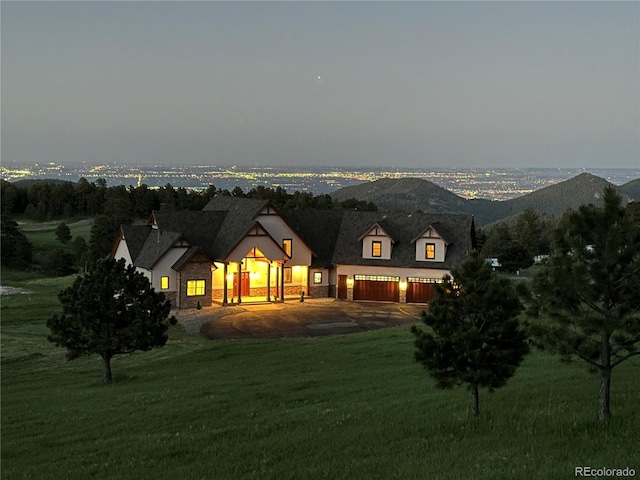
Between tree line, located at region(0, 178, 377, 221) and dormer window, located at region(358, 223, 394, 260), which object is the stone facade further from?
tree line, located at region(0, 178, 377, 221)

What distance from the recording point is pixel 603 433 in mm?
10992

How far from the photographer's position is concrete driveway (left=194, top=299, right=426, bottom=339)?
3522 centimetres

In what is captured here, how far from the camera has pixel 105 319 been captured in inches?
941

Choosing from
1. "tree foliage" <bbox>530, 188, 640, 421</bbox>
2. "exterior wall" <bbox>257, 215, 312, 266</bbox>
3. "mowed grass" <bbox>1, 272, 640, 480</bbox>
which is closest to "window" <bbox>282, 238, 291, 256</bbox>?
"exterior wall" <bbox>257, 215, 312, 266</bbox>

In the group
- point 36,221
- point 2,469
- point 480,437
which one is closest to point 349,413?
point 480,437

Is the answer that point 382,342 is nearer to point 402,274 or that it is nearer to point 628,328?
point 628,328

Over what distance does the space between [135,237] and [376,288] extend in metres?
17.2

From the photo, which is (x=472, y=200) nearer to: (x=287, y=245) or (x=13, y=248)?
(x=13, y=248)

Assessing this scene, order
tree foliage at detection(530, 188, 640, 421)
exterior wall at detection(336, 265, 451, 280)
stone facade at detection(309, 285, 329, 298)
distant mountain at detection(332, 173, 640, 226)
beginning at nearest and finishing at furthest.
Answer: tree foliage at detection(530, 188, 640, 421)
exterior wall at detection(336, 265, 451, 280)
stone facade at detection(309, 285, 329, 298)
distant mountain at detection(332, 173, 640, 226)

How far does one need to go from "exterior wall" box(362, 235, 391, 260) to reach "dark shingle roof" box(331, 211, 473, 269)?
301 mm

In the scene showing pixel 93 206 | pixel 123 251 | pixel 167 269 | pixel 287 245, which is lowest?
pixel 167 269

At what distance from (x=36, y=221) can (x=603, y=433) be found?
372 feet

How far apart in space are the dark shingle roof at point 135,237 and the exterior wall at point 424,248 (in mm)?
19019

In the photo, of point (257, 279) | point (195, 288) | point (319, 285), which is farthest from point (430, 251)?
point (195, 288)
